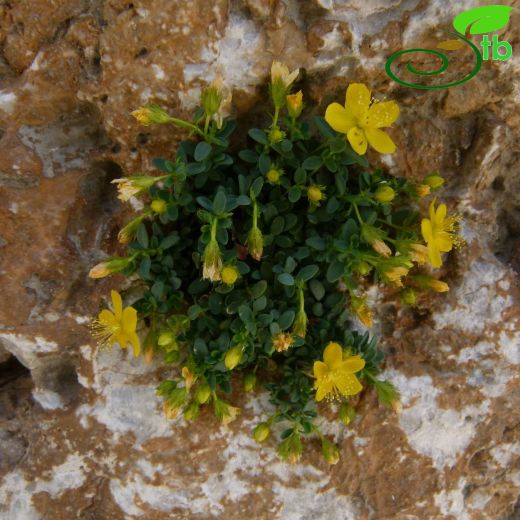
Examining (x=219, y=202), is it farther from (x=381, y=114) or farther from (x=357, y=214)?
(x=381, y=114)

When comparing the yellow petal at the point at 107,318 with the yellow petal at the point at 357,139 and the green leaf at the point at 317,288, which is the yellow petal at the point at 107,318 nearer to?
the green leaf at the point at 317,288

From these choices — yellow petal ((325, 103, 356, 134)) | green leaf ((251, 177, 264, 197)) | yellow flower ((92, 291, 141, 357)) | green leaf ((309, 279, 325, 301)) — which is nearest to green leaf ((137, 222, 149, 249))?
yellow flower ((92, 291, 141, 357))

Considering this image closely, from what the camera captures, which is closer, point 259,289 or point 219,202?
point 219,202

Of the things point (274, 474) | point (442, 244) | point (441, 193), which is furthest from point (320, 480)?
point (441, 193)

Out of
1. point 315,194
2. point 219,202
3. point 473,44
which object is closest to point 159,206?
point 219,202

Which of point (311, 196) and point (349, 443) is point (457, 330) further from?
point (311, 196)

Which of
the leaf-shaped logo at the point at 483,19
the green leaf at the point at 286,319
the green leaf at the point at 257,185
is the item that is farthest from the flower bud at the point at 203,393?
the leaf-shaped logo at the point at 483,19

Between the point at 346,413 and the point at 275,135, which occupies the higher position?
the point at 275,135
